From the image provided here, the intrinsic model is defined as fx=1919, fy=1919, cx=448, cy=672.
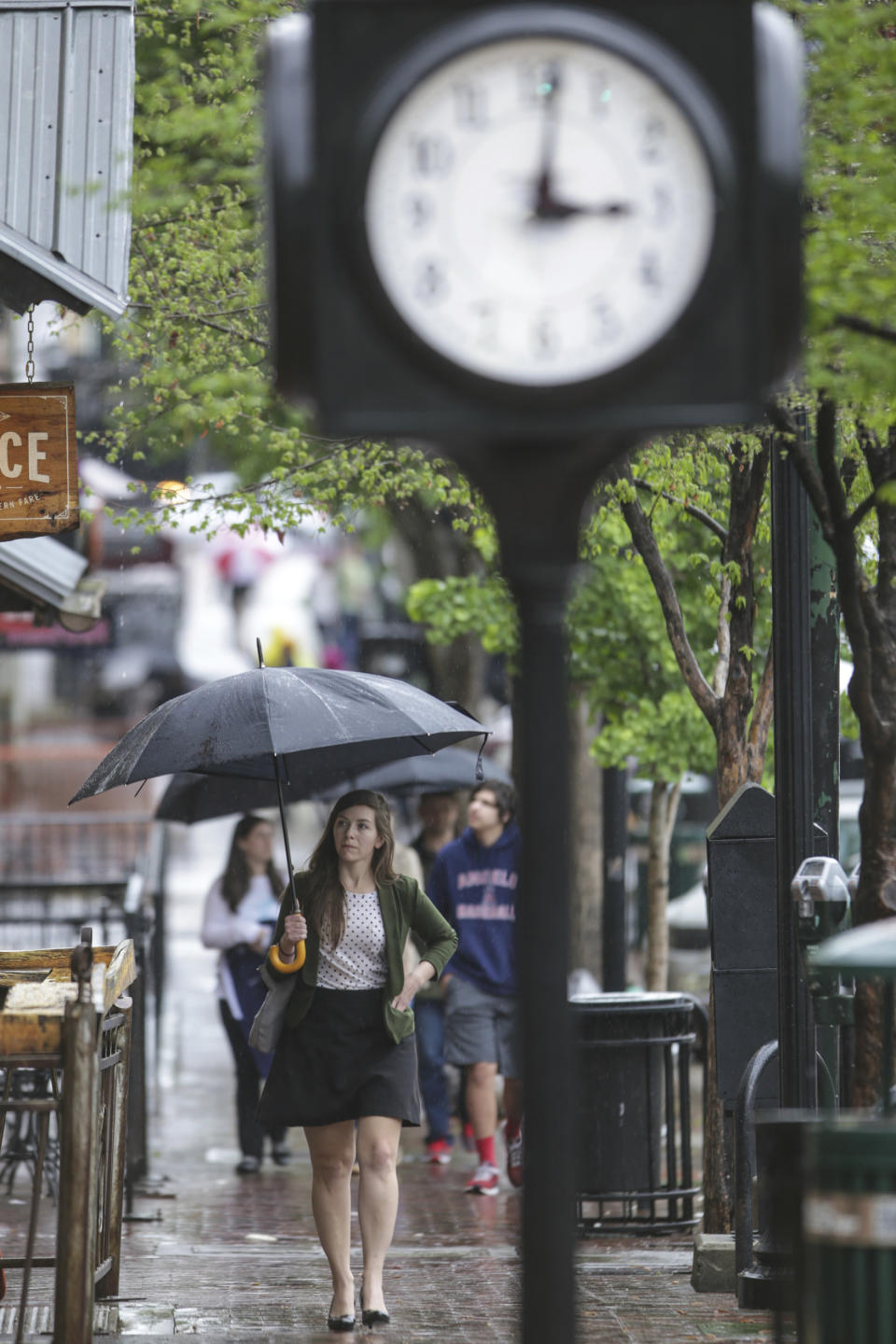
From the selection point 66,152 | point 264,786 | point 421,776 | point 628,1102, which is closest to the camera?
point 66,152

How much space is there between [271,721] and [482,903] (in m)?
3.15

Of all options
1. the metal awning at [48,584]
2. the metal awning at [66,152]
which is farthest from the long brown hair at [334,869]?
the metal awning at [48,584]

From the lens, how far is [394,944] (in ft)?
22.5

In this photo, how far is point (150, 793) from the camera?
26484mm

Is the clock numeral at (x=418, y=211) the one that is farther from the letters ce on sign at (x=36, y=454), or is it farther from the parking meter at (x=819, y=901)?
the letters ce on sign at (x=36, y=454)

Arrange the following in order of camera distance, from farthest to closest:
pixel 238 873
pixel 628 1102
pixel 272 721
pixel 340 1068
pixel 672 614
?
pixel 238 873 < pixel 628 1102 < pixel 672 614 < pixel 272 721 < pixel 340 1068

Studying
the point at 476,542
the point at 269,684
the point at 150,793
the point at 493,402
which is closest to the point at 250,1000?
the point at 476,542

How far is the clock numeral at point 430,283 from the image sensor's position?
3223 millimetres

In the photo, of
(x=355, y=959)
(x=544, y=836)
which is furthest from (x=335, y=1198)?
(x=544, y=836)

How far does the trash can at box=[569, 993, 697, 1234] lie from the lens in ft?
28.5

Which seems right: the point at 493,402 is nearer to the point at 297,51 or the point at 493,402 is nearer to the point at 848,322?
the point at 297,51

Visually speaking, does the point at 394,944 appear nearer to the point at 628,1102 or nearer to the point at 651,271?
the point at 628,1102

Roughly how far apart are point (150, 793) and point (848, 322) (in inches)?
876

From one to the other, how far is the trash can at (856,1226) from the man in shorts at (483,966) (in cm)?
652
